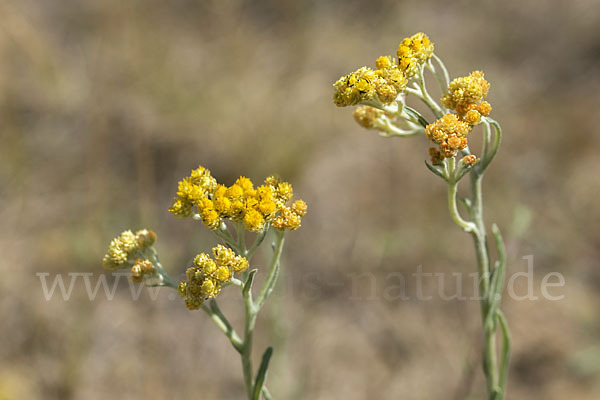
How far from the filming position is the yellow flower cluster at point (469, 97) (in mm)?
1669

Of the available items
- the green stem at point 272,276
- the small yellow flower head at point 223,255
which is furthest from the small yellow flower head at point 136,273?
the green stem at point 272,276

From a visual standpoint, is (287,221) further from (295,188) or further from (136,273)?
(295,188)

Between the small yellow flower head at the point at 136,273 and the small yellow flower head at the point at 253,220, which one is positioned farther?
the small yellow flower head at the point at 136,273

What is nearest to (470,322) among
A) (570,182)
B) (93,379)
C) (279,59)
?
(570,182)

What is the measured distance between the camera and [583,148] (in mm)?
5707

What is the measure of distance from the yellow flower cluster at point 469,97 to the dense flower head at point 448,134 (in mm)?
48

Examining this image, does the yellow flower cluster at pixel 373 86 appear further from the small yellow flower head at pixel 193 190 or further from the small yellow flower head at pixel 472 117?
the small yellow flower head at pixel 193 190

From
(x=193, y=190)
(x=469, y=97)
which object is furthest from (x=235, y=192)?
(x=469, y=97)

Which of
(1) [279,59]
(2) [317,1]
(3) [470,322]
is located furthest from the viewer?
(2) [317,1]

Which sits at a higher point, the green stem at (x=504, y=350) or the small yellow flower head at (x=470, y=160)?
the small yellow flower head at (x=470, y=160)

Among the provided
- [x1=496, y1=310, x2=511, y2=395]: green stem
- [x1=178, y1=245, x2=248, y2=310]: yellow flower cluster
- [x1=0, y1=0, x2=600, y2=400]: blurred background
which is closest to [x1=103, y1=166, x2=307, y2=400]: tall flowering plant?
[x1=178, y1=245, x2=248, y2=310]: yellow flower cluster

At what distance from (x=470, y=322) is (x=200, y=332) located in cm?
238

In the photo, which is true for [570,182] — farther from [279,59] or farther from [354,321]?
[279,59]

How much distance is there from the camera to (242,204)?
1.77 metres
